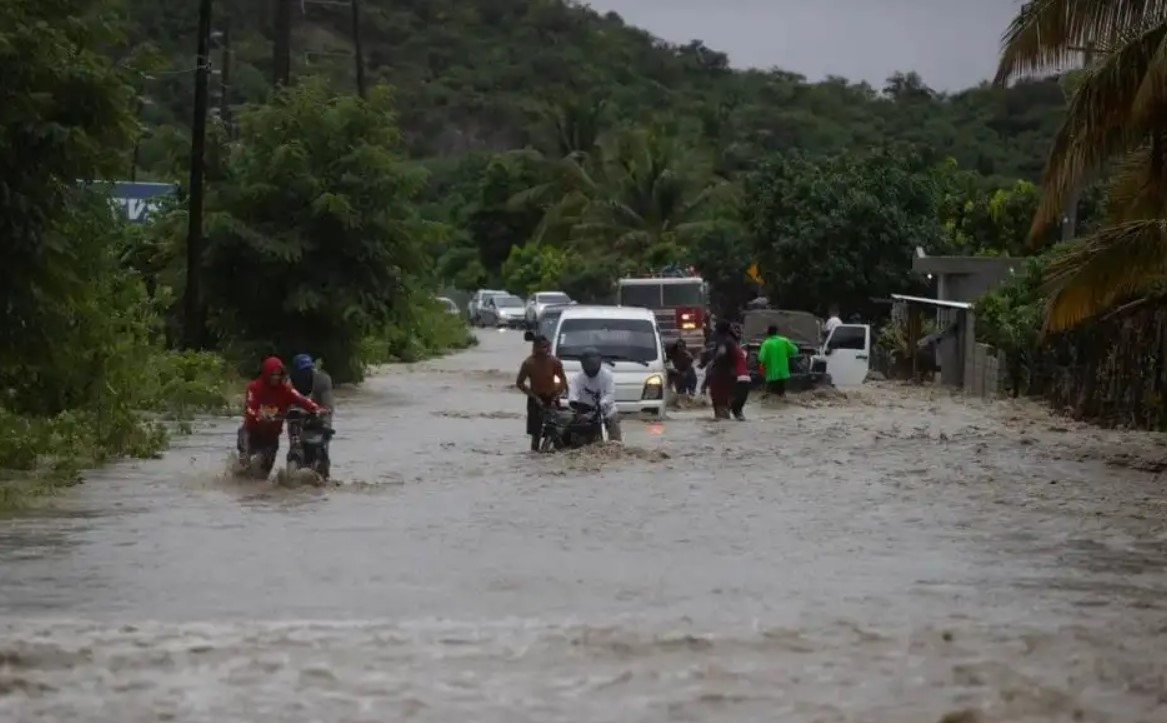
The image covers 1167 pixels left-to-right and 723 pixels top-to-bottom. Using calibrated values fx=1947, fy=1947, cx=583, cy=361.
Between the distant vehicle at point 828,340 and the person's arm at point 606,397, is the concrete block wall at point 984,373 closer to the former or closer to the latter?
the distant vehicle at point 828,340

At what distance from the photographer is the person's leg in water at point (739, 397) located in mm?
28562

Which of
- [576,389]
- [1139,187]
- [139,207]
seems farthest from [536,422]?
[139,207]

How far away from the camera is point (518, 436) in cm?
2639

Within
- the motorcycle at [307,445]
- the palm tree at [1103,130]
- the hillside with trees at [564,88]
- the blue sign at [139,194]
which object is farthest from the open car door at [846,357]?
the hillside with trees at [564,88]

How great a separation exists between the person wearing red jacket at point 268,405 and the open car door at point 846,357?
20952 millimetres

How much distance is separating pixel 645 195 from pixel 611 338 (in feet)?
143

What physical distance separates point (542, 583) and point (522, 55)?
11702cm

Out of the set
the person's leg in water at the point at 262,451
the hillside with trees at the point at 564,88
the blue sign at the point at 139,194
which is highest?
the hillside with trees at the point at 564,88

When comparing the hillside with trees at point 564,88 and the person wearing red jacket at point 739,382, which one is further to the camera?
the hillside with trees at point 564,88

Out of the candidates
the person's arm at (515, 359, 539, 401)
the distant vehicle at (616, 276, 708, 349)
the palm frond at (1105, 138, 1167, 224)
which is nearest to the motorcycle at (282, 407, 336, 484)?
the person's arm at (515, 359, 539, 401)

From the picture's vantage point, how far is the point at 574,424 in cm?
2186

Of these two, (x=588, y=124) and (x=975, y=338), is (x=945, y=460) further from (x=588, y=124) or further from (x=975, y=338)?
(x=588, y=124)

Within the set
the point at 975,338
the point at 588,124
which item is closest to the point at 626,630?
the point at 975,338

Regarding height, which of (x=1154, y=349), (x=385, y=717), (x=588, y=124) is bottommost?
(x=385, y=717)
